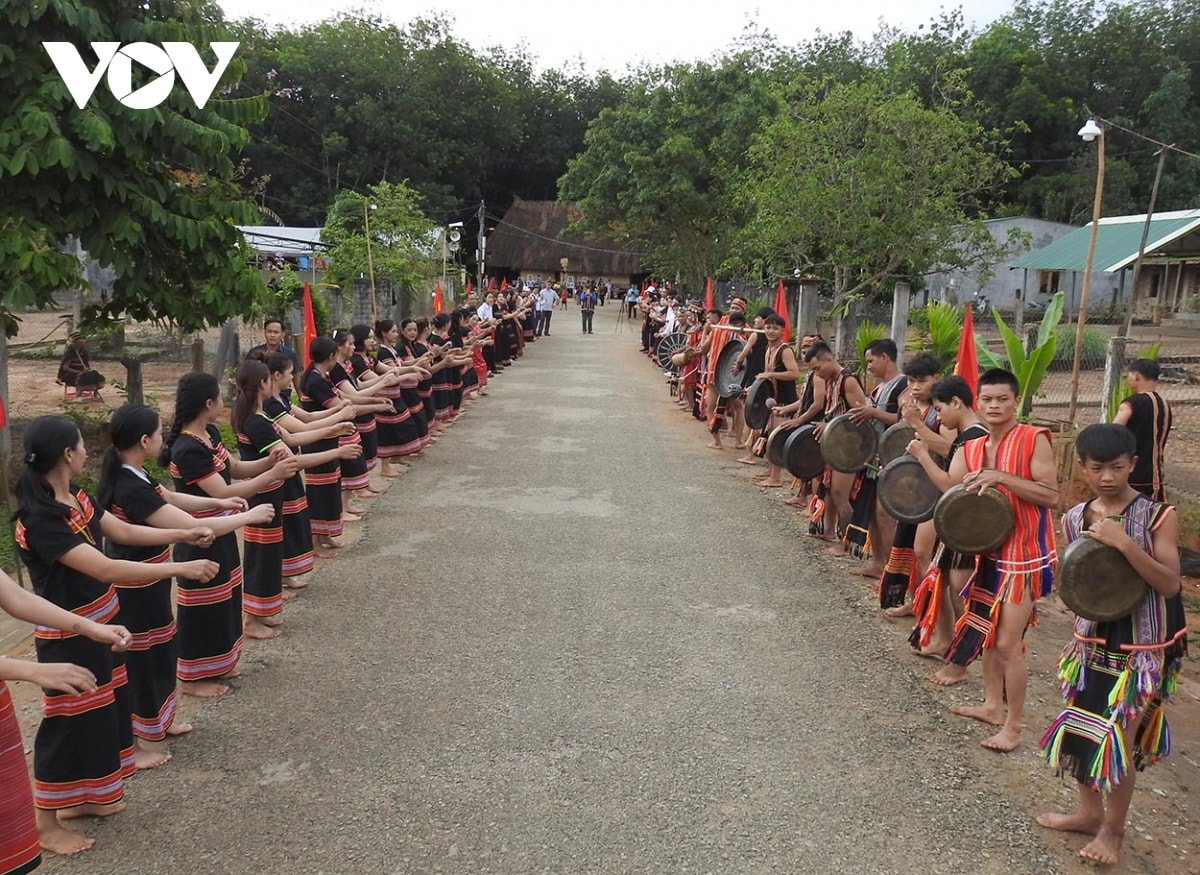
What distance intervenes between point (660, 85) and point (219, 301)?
23.9 metres

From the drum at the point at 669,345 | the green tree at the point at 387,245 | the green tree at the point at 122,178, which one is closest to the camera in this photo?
the green tree at the point at 122,178

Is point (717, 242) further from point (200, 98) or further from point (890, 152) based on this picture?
point (200, 98)

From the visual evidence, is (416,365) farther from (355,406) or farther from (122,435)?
(122,435)

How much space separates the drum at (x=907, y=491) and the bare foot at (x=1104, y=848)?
2050mm

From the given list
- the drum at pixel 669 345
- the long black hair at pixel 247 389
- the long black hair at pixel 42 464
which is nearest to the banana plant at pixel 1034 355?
the long black hair at pixel 247 389

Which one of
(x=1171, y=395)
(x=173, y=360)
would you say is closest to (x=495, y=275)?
(x=173, y=360)

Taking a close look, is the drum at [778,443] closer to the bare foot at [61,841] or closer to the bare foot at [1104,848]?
the bare foot at [1104,848]

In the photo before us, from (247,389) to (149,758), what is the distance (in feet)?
7.09

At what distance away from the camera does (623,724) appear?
447 centimetres

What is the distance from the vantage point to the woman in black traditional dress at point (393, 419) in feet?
30.6

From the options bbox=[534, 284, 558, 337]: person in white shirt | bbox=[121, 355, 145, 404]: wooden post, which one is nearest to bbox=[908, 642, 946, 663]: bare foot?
bbox=[121, 355, 145, 404]: wooden post

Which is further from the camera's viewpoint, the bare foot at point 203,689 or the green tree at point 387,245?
the green tree at point 387,245

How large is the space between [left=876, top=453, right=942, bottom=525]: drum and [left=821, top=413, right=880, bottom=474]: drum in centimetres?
129
